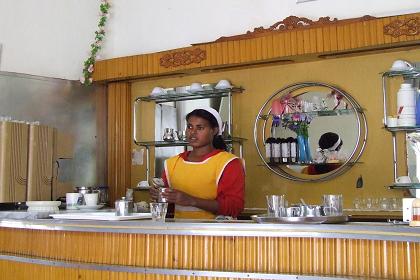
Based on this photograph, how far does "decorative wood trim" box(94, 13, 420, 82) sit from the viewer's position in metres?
4.21

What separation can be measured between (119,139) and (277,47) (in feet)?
6.28

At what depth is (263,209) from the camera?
15.8 ft

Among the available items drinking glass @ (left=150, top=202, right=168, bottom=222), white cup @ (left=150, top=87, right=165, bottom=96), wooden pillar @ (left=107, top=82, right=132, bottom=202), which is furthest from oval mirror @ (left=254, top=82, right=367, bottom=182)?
drinking glass @ (left=150, top=202, right=168, bottom=222)

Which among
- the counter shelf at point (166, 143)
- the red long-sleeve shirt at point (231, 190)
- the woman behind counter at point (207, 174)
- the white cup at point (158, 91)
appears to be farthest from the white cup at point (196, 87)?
the red long-sleeve shirt at point (231, 190)

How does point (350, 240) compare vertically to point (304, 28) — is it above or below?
below

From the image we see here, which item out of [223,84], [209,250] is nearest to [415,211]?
[209,250]

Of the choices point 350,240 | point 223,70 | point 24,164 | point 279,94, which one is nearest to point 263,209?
point 279,94

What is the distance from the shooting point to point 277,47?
179 inches

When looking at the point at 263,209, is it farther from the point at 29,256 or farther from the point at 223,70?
the point at 29,256

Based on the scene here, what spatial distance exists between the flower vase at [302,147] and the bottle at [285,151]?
0.11m

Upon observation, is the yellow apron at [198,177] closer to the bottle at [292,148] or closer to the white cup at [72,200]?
the white cup at [72,200]

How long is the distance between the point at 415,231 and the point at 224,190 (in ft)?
5.25

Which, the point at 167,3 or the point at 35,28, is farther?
the point at 167,3

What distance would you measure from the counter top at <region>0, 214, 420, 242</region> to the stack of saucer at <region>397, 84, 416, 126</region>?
6.79 feet
